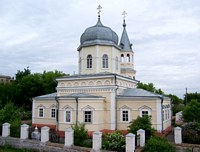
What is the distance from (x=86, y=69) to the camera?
2292cm

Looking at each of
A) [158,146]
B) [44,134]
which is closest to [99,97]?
[44,134]

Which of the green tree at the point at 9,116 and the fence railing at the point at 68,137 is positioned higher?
the green tree at the point at 9,116

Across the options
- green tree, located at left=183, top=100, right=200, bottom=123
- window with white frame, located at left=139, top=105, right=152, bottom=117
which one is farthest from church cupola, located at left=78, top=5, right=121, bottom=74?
green tree, located at left=183, top=100, right=200, bottom=123

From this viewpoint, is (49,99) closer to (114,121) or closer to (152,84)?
(114,121)

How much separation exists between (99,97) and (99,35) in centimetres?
628

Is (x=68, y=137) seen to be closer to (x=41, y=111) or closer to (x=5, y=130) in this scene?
(x=5, y=130)

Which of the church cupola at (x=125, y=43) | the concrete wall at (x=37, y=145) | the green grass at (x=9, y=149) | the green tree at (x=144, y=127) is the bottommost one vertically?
the green grass at (x=9, y=149)

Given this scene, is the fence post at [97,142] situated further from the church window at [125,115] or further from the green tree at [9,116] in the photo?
the church window at [125,115]

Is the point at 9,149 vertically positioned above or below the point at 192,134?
below

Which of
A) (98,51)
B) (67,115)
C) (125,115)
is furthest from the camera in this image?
(98,51)

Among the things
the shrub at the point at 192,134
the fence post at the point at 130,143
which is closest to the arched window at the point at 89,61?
the shrub at the point at 192,134

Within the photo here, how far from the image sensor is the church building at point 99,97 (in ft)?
64.7

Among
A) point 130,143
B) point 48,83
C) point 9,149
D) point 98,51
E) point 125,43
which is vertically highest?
point 125,43

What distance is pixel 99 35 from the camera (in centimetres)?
2300
